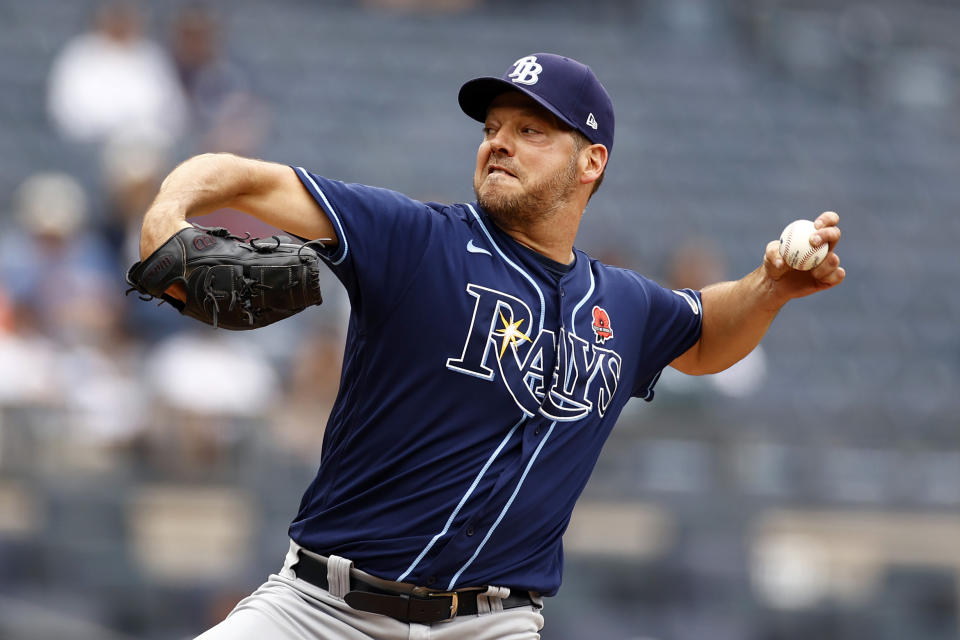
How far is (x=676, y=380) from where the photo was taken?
734 centimetres

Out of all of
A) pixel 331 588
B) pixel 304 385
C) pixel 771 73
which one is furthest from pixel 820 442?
pixel 771 73

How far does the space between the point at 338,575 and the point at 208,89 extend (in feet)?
22.3

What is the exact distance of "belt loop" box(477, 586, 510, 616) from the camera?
3160 mm

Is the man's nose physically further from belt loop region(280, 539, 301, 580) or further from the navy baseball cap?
belt loop region(280, 539, 301, 580)

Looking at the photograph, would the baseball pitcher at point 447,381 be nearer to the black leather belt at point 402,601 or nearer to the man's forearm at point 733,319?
the black leather belt at point 402,601

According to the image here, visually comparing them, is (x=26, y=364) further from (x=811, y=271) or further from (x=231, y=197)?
(x=811, y=271)

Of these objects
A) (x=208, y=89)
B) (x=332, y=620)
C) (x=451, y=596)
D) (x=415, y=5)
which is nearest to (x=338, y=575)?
(x=332, y=620)

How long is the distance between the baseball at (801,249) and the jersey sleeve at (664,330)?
12.8 inches

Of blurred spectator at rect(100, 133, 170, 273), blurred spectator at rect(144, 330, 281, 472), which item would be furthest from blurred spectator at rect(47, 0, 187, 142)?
blurred spectator at rect(144, 330, 281, 472)

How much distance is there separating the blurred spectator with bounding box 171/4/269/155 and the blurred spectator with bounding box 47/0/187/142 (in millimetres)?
108

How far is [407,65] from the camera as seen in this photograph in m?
12.4

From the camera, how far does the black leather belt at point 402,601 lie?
3.07 meters

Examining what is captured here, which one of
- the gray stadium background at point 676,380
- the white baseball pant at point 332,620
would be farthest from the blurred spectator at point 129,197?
the white baseball pant at point 332,620

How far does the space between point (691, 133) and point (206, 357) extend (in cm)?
713
